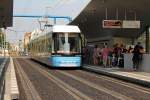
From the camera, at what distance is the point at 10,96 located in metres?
14.3

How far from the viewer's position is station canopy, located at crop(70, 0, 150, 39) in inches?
1780

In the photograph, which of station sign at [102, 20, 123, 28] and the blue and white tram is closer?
the blue and white tram

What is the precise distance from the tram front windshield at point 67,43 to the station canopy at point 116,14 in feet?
20.0

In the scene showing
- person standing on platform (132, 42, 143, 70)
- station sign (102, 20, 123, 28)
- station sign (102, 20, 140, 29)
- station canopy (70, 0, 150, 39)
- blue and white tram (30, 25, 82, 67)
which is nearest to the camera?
person standing on platform (132, 42, 143, 70)

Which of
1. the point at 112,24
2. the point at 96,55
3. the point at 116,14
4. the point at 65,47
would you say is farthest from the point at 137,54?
the point at 116,14

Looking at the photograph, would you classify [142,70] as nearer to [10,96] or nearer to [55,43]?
[55,43]

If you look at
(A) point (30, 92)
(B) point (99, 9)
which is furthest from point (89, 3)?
(A) point (30, 92)

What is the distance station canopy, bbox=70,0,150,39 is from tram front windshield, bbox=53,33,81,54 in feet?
20.0

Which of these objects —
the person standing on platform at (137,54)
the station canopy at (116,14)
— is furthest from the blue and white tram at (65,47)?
the person standing on platform at (137,54)

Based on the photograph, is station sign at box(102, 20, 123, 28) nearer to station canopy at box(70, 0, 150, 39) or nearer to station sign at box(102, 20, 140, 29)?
station sign at box(102, 20, 140, 29)

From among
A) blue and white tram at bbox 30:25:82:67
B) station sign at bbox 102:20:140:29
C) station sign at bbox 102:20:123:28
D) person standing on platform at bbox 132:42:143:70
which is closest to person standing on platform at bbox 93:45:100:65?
blue and white tram at bbox 30:25:82:67

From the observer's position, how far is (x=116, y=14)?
51.9 m

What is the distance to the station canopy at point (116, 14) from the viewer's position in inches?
1780

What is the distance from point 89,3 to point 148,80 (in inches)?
1057
